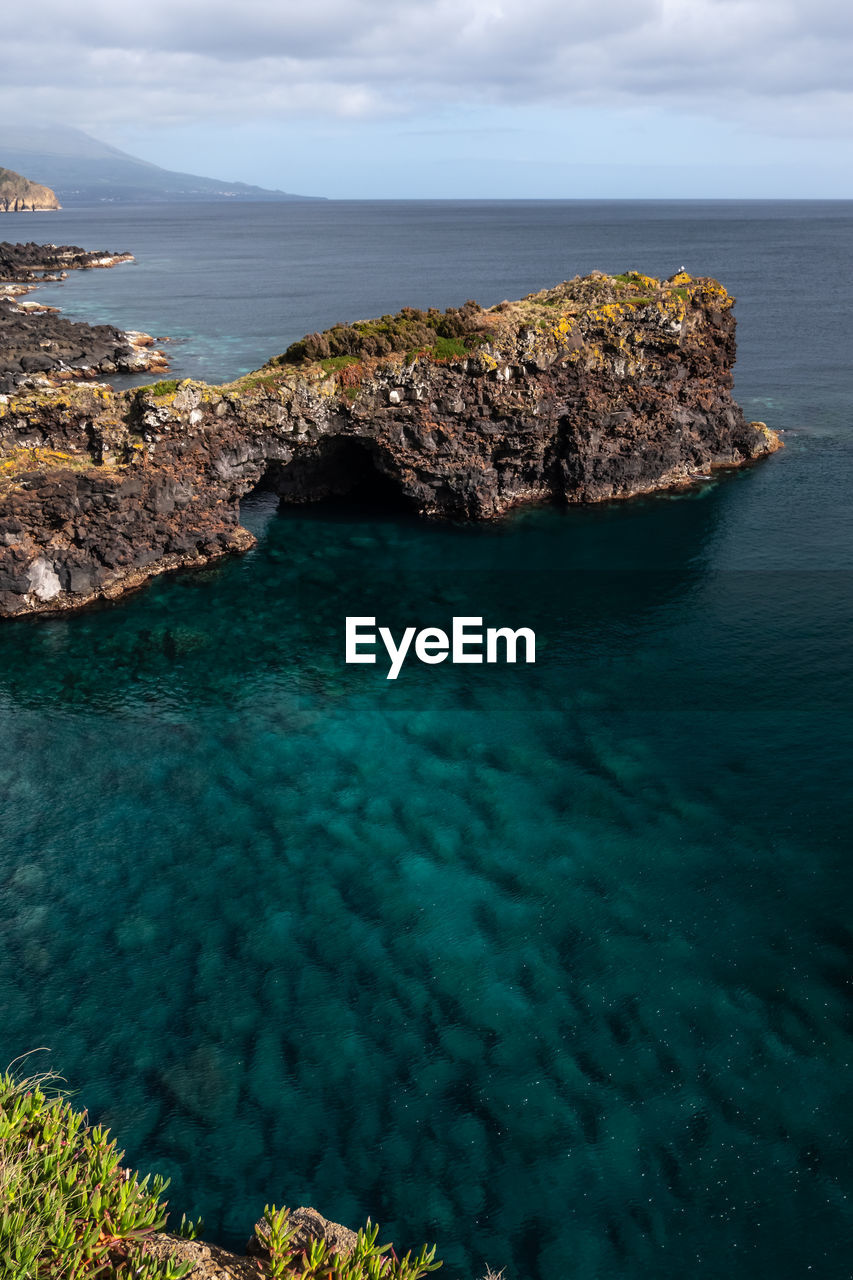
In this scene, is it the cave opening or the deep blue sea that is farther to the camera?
the cave opening

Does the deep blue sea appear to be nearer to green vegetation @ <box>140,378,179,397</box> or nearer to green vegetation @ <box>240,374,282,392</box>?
green vegetation @ <box>240,374,282,392</box>

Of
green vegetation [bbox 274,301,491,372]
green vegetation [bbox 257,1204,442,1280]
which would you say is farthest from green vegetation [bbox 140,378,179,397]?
green vegetation [bbox 257,1204,442,1280]

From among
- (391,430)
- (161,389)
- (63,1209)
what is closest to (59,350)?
(161,389)

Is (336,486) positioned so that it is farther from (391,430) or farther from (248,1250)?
(248,1250)

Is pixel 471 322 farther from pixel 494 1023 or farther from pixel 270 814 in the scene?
pixel 494 1023

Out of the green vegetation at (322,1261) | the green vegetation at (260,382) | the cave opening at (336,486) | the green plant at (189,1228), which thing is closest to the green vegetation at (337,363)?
the green vegetation at (260,382)

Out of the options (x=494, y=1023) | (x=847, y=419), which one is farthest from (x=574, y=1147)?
(x=847, y=419)
